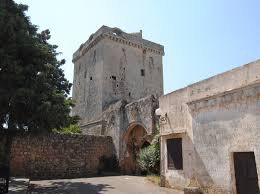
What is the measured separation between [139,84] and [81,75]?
6.47 m

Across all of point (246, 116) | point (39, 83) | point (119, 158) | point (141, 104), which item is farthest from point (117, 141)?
point (246, 116)

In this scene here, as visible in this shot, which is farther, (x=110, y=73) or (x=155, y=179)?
(x=110, y=73)

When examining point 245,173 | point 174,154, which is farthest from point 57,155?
point 245,173

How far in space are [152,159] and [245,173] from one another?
5.80 m

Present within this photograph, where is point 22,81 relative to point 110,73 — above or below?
below

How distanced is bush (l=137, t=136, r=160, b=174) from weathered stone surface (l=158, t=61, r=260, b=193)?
201 centimetres

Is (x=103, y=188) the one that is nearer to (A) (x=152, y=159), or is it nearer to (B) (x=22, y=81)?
(A) (x=152, y=159)

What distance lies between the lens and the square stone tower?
23156 millimetres

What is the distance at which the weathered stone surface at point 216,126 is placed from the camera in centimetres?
722

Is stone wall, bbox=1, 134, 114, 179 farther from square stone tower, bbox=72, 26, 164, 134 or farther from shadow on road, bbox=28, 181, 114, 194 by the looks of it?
square stone tower, bbox=72, 26, 164, 134

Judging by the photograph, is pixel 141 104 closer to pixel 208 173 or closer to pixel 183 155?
pixel 183 155

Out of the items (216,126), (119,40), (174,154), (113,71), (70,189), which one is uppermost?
(119,40)

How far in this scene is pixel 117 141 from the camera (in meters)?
17.0

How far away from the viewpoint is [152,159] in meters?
12.6
